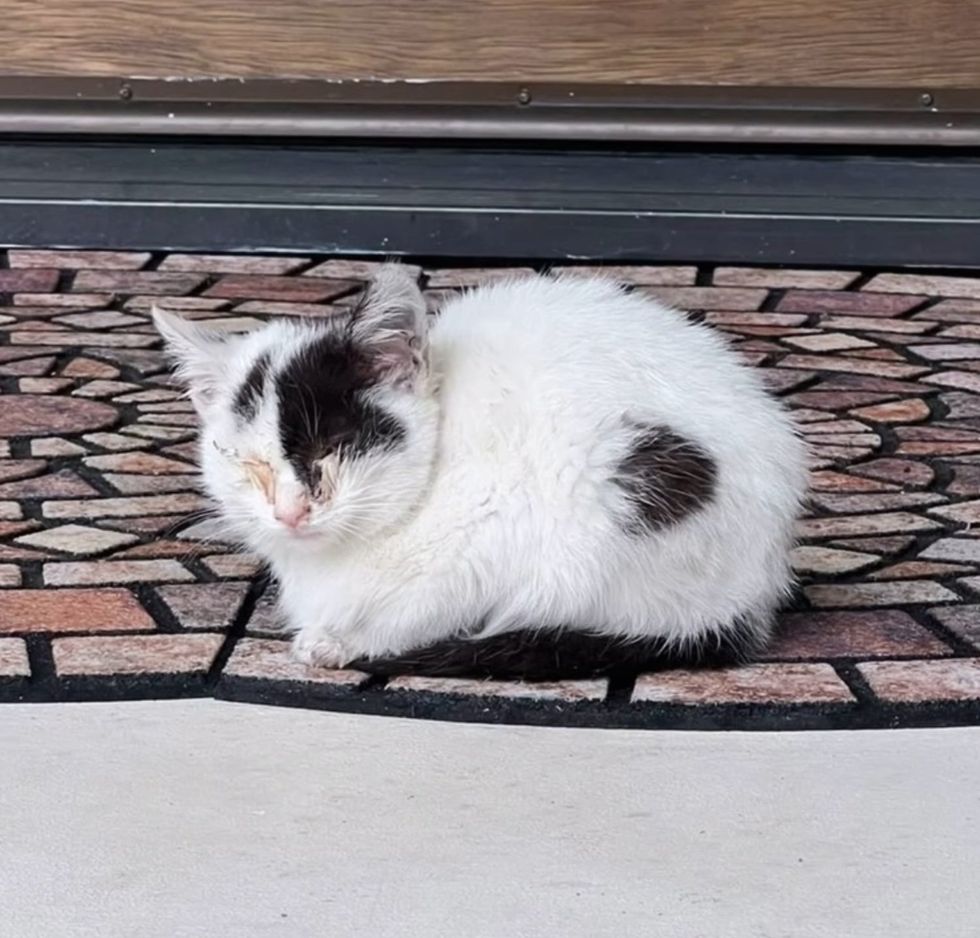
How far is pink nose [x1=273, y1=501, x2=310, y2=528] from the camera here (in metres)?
3.71

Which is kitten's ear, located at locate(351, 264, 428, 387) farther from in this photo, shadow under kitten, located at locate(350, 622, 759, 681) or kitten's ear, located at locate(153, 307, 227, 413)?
shadow under kitten, located at locate(350, 622, 759, 681)

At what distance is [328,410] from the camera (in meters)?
3.77

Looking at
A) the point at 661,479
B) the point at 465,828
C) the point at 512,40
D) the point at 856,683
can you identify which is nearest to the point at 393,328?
the point at 661,479

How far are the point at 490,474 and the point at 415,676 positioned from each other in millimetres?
447

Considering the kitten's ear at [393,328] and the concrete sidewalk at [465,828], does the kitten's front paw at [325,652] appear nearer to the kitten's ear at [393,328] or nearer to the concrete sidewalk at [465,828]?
the concrete sidewalk at [465,828]

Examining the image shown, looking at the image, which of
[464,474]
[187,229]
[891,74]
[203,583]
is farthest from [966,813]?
[187,229]

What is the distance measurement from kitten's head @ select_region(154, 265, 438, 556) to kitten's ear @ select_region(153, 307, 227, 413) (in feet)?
0.27

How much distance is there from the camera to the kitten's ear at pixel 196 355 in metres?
3.97

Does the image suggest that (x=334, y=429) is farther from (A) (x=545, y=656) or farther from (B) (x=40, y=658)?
(B) (x=40, y=658)

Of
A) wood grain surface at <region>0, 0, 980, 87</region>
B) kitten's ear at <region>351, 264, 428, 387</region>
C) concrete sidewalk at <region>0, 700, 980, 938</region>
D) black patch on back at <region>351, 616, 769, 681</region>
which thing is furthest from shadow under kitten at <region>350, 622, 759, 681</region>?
wood grain surface at <region>0, 0, 980, 87</region>

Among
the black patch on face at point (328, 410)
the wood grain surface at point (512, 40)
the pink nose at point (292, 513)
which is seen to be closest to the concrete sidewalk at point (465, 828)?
the pink nose at point (292, 513)

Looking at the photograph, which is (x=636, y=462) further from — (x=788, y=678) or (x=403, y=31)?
(x=403, y=31)

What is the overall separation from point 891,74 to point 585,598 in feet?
12.7

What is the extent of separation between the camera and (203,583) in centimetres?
452
